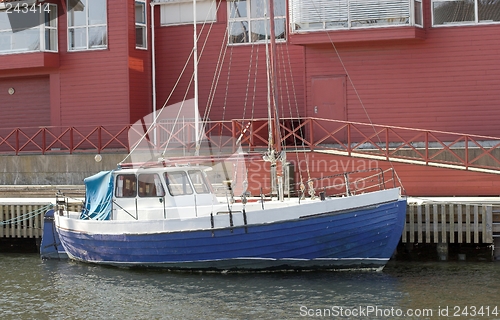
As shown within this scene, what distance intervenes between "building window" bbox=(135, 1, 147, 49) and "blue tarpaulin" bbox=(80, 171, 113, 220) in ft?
31.2

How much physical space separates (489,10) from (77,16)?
46.1ft

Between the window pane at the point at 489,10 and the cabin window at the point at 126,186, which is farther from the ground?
the window pane at the point at 489,10

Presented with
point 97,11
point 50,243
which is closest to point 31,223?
point 50,243

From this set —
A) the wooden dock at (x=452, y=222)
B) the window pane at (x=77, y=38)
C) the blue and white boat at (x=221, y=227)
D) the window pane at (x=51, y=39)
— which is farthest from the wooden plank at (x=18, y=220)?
the wooden dock at (x=452, y=222)

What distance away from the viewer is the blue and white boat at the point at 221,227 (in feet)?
60.6

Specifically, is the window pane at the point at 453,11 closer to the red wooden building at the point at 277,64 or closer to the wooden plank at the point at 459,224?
the red wooden building at the point at 277,64

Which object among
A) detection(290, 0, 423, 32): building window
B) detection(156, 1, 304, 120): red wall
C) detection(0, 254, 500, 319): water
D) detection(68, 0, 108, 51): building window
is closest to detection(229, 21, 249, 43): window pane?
detection(156, 1, 304, 120): red wall

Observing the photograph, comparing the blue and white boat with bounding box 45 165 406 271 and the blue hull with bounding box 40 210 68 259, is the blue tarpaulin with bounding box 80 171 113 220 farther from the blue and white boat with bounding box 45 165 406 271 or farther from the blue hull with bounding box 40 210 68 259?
the blue hull with bounding box 40 210 68 259

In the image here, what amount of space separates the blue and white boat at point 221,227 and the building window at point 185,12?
406 inches

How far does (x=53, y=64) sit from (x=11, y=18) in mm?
2300

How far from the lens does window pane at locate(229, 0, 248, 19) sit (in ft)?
95.8

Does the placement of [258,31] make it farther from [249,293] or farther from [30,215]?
[249,293]

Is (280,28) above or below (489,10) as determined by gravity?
above

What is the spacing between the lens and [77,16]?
97.2 ft
